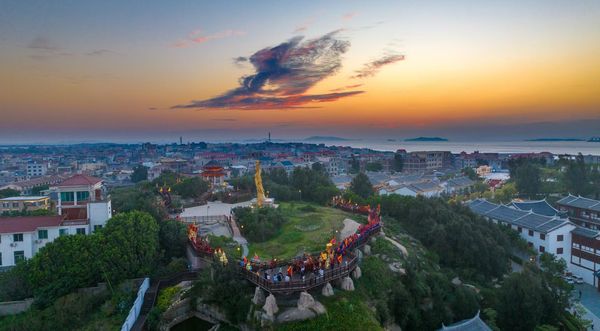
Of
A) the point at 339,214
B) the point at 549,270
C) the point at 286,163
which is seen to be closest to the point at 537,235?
the point at 549,270

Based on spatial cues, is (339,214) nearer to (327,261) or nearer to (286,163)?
(327,261)

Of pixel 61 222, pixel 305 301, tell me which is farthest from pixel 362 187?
pixel 61 222

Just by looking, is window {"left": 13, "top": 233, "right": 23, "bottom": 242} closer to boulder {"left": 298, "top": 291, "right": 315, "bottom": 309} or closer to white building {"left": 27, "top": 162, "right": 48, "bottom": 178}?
boulder {"left": 298, "top": 291, "right": 315, "bottom": 309}

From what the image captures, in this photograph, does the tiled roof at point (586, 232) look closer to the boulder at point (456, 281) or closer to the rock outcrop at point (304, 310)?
the boulder at point (456, 281)

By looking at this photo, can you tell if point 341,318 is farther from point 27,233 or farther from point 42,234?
point 27,233

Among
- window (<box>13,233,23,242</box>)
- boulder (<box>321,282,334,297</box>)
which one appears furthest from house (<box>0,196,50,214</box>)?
boulder (<box>321,282,334,297</box>)

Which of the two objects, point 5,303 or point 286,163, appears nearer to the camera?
point 5,303

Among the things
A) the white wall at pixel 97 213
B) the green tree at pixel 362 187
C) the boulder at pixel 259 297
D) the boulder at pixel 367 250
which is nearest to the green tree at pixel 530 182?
the green tree at pixel 362 187
